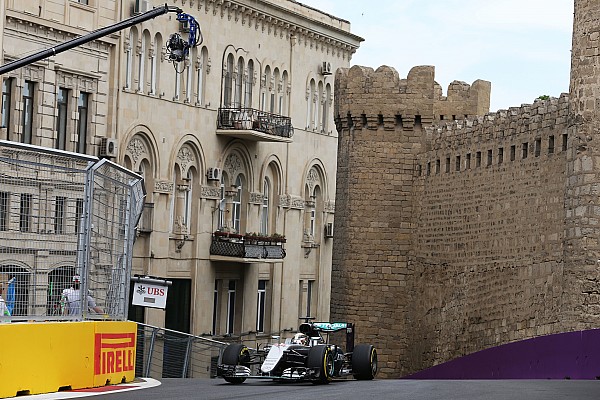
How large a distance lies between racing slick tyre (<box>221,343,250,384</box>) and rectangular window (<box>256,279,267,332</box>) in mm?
30815

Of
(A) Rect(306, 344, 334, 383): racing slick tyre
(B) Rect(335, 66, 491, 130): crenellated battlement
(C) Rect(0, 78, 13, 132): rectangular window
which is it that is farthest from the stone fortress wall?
(C) Rect(0, 78, 13, 132): rectangular window

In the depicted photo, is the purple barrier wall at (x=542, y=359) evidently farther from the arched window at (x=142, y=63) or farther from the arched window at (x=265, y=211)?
the arched window at (x=265, y=211)

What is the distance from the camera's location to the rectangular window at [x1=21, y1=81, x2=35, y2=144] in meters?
38.5

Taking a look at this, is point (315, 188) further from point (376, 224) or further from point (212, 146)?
point (376, 224)

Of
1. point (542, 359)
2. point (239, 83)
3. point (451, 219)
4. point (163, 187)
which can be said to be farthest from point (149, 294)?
point (239, 83)

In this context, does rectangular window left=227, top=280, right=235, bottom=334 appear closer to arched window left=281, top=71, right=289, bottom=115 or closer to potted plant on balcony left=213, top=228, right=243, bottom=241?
potted plant on balcony left=213, top=228, right=243, bottom=241

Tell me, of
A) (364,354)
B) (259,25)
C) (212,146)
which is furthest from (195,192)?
(364,354)

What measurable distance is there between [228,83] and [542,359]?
23.9 m

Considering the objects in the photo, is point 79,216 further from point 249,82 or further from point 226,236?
point 249,82

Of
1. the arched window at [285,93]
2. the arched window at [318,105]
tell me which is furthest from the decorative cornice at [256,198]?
the arched window at [318,105]

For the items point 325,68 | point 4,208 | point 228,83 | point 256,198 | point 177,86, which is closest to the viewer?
point 4,208

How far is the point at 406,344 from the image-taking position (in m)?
39.9

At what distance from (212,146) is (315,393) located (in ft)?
101

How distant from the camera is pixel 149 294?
Result: 2864 centimetres
